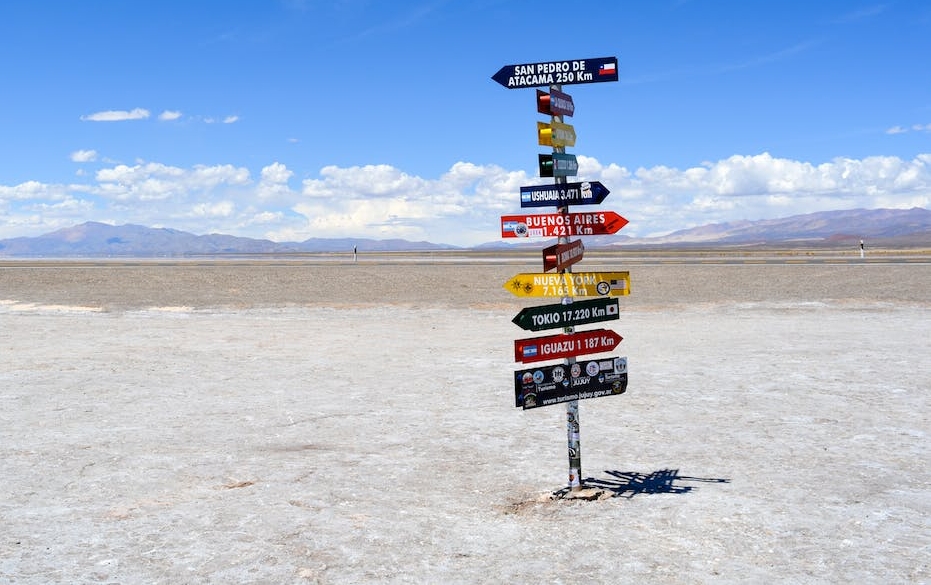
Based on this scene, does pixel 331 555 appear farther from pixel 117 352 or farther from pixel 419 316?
pixel 419 316

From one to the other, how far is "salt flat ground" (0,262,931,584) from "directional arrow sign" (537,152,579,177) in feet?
10.8

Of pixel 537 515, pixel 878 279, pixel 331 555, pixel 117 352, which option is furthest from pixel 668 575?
pixel 878 279

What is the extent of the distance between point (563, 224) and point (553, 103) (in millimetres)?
1234

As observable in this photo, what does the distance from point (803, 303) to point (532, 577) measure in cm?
2362

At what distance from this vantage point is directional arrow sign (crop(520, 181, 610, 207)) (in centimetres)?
783

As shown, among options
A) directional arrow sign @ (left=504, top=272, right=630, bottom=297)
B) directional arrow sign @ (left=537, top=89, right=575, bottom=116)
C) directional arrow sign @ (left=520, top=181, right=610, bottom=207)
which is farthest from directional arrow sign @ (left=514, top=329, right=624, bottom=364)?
directional arrow sign @ (left=537, top=89, right=575, bottom=116)

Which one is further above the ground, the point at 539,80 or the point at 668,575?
the point at 539,80

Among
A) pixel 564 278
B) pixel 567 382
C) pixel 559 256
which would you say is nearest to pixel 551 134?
pixel 559 256

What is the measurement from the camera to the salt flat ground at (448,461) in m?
6.20

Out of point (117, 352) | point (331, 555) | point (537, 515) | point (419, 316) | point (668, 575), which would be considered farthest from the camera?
point (419, 316)

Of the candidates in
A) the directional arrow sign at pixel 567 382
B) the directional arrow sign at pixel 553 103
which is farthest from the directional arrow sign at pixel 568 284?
the directional arrow sign at pixel 553 103

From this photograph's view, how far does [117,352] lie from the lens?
17.7 meters

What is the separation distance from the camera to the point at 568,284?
775cm

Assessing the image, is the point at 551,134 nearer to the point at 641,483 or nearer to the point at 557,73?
the point at 557,73
